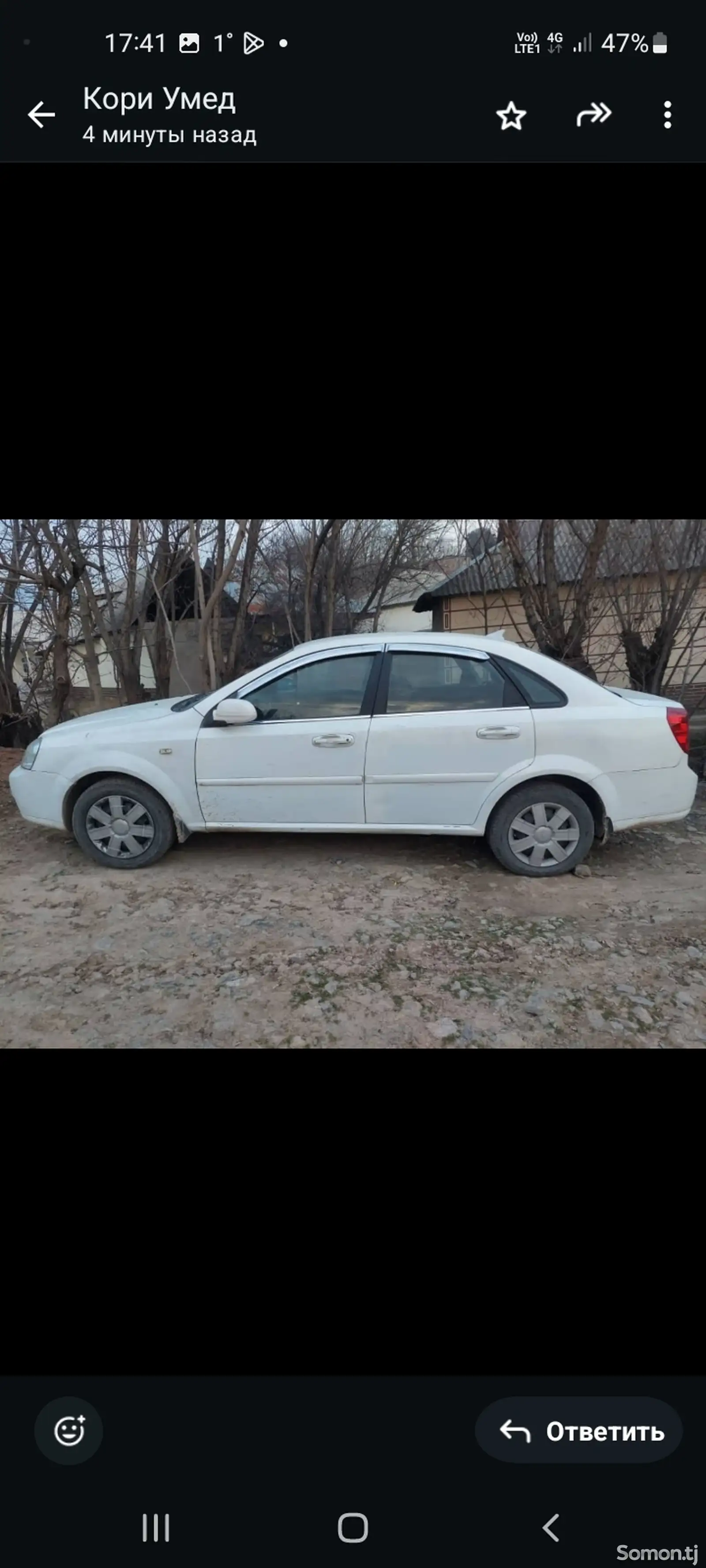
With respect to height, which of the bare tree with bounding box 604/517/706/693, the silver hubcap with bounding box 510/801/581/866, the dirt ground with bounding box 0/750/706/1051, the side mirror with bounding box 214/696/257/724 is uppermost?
the bare tree with bounding box 604/517/706/693

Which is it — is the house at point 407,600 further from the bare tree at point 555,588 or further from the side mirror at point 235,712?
the side mirror at point 235,712

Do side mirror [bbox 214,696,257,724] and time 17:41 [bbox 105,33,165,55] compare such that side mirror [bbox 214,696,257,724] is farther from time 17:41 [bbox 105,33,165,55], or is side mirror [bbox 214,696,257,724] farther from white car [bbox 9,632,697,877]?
time 17:41 [bbox 105,33,165,55]

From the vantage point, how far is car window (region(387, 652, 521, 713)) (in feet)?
9.14

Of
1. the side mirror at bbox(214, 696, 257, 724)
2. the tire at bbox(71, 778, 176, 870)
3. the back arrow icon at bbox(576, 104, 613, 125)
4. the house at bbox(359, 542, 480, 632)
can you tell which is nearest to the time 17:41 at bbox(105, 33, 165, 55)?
the back arrow icon at bbox(576, 104, 613, 125)

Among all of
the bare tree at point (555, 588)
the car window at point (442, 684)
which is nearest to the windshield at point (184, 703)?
the car window at point (442, 684)

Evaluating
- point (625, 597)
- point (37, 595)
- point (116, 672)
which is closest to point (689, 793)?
point (625, 597)

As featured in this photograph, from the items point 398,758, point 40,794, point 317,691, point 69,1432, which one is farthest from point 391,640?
point 69,1432

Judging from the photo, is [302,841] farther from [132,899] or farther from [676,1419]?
[676,1419]

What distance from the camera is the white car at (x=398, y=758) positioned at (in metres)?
2.73

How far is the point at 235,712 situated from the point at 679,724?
2.31 metres

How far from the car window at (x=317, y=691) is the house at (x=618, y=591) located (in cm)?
182

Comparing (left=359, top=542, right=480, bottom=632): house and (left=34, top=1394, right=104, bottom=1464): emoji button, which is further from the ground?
(left=359, top=542, right=480, bottom=632): house

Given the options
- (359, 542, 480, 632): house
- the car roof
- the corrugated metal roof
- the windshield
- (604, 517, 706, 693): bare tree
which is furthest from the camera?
(359, 542, 480, 632): house

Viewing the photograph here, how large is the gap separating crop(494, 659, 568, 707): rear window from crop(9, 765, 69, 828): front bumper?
2.49 m
